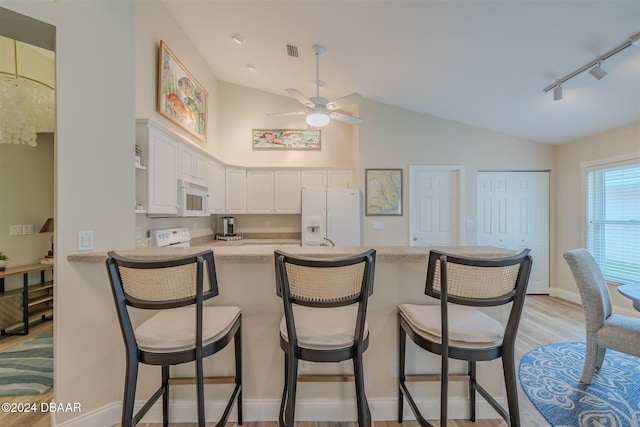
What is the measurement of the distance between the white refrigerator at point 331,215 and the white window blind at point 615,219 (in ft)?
11.1

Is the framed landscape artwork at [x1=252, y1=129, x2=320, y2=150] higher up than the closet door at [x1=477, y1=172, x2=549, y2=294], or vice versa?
the framed landscape artwork at [x1=252, y1=129, x2=320, y2=150]

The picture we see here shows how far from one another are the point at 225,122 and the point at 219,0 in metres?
2.30

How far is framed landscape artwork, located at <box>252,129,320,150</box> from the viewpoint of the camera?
15.5ft

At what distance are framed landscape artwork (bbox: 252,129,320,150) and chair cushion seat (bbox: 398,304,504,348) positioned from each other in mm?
3882

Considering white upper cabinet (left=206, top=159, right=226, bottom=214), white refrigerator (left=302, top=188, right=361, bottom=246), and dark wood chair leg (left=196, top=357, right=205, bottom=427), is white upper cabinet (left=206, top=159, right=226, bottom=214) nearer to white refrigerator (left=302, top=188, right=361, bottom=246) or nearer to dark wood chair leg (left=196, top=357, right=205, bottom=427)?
white refrigerator (left=302, top=188, right=361, bottom=246)

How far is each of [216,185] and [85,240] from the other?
2.40 meters

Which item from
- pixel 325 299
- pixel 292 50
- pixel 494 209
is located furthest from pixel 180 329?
pixel 494 209

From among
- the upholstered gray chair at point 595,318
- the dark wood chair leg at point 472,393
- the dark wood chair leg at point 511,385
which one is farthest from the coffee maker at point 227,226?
the upholstered gray chair at point 595,318

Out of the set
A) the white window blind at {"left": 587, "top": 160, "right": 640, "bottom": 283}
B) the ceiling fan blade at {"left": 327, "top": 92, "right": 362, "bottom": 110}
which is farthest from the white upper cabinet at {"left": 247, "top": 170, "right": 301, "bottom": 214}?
the white window blind at {"left": 587, "top": 160, "right": 640, "bottom": 283}

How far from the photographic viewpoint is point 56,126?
4.81 feet

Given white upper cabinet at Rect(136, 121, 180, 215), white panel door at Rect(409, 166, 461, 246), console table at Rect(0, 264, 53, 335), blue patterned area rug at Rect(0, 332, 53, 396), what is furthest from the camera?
white panel door at Rect(409, 166, 461, 246)

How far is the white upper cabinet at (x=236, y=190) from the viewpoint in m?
4.28

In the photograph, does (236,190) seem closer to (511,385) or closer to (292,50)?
(292,50)

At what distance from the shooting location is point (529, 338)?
2738 millimetres
